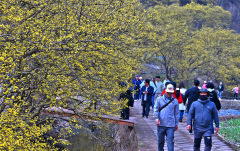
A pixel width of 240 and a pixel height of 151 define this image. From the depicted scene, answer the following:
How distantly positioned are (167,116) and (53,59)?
3.60 metres

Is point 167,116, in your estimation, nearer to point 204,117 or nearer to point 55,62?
point 204,117

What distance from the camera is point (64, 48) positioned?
31.7 ft

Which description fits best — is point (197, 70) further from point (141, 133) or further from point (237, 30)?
point (237, 30)

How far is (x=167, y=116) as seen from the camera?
8.55 metres

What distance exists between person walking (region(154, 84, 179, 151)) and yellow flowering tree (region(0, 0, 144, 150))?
8.69 ft

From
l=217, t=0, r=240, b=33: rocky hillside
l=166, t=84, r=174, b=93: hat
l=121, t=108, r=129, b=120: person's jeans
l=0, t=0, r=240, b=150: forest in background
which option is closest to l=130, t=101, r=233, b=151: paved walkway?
l=121, t=108, r=129, b=120: person's jeans

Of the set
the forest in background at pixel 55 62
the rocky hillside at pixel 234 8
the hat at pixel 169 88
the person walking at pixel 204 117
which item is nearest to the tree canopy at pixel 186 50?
the forest in background at pixel 55 62

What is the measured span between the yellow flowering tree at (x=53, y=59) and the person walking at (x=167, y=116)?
2648 millimetres

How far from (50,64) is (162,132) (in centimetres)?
372

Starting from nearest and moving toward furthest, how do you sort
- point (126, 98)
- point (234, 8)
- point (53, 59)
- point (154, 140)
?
point (53, 59) < point (154, 140) < point (126, 98) < point (234, 8)

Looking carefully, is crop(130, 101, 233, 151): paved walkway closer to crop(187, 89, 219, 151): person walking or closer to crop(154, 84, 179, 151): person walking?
crop(154, 84, 179, 151): person walking

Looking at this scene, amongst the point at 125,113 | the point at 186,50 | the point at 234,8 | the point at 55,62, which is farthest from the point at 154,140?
the point at 234,8

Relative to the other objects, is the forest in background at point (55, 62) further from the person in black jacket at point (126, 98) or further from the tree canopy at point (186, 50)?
the tree canopy at point (186, 50)

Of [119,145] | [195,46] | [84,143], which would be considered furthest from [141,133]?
[195,46]
